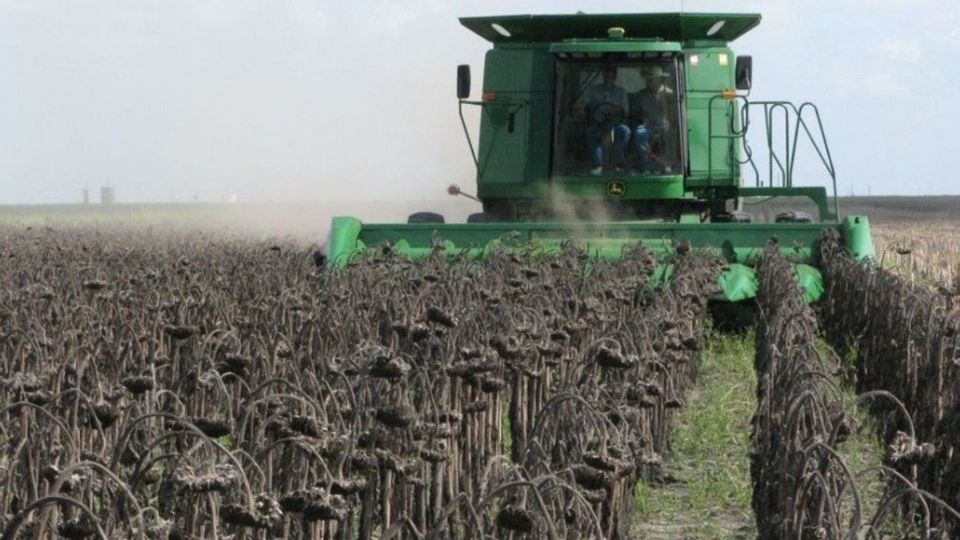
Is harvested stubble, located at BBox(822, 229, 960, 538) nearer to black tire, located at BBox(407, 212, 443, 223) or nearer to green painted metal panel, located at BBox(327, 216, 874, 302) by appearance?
green painted metal panel, located at BBox(327, 216, 874, 302)

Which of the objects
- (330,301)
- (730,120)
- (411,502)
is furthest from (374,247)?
(411,502)

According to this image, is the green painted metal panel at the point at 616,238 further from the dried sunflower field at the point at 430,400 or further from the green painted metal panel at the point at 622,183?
the dried sunflower field at the point at 430,400

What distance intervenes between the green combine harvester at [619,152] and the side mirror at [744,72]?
0.01 meters

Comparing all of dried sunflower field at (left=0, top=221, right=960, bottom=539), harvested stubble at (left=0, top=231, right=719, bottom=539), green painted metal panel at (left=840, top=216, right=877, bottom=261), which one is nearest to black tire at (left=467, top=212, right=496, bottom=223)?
dried sunflower field at (left=0, top=221, right=960, bottom=539)

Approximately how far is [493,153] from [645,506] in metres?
8.36

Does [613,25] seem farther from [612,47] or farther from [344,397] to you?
[344,397]

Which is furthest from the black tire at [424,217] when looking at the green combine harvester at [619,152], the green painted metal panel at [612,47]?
the green painted metal panel at [612,47]

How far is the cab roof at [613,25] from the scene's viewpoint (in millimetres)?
16047

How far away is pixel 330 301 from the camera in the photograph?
33.7 feet

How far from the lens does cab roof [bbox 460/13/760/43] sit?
16.0 m

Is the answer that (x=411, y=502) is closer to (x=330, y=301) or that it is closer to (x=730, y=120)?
(x=330, y=301)

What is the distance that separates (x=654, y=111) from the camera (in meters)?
15.3

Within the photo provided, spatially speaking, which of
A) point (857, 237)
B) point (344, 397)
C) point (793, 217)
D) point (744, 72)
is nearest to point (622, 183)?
point (744, 72)

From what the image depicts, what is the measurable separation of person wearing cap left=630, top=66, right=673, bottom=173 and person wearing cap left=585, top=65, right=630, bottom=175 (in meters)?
0.12
